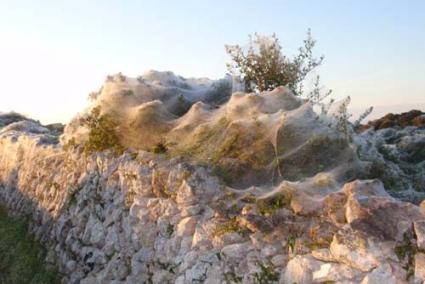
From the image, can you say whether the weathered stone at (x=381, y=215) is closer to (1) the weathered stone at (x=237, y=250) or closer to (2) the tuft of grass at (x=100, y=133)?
(1) the weathered stone at (x=237, y=250)

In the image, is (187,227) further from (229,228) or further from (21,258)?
(21,258)

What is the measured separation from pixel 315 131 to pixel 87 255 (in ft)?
15.1

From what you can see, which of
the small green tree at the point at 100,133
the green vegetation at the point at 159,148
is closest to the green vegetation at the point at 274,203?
the green vegetation at the point at 159,148

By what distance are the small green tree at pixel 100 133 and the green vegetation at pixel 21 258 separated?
8.38 feet

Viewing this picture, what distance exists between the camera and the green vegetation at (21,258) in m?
10.3

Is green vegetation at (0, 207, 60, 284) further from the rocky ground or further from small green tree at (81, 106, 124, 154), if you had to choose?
small green tree at (81, 106, 124, 154)

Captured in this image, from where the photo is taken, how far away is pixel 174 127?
9727 millimetres

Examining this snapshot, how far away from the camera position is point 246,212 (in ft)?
21.7

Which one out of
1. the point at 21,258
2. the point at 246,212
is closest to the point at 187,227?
the point at 246,212

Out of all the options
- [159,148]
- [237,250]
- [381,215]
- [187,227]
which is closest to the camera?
[381,215]

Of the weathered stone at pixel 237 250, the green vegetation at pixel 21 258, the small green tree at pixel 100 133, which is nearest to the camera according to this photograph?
the weathered stone at pixel 237 250

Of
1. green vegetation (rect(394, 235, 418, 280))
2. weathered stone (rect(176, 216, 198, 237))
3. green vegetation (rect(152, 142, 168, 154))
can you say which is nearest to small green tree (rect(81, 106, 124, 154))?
green vegetation (rect(152, 142, 168, 154))

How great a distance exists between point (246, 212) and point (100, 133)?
5.15 m

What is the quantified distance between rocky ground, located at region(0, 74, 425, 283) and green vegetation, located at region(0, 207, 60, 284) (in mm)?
284
